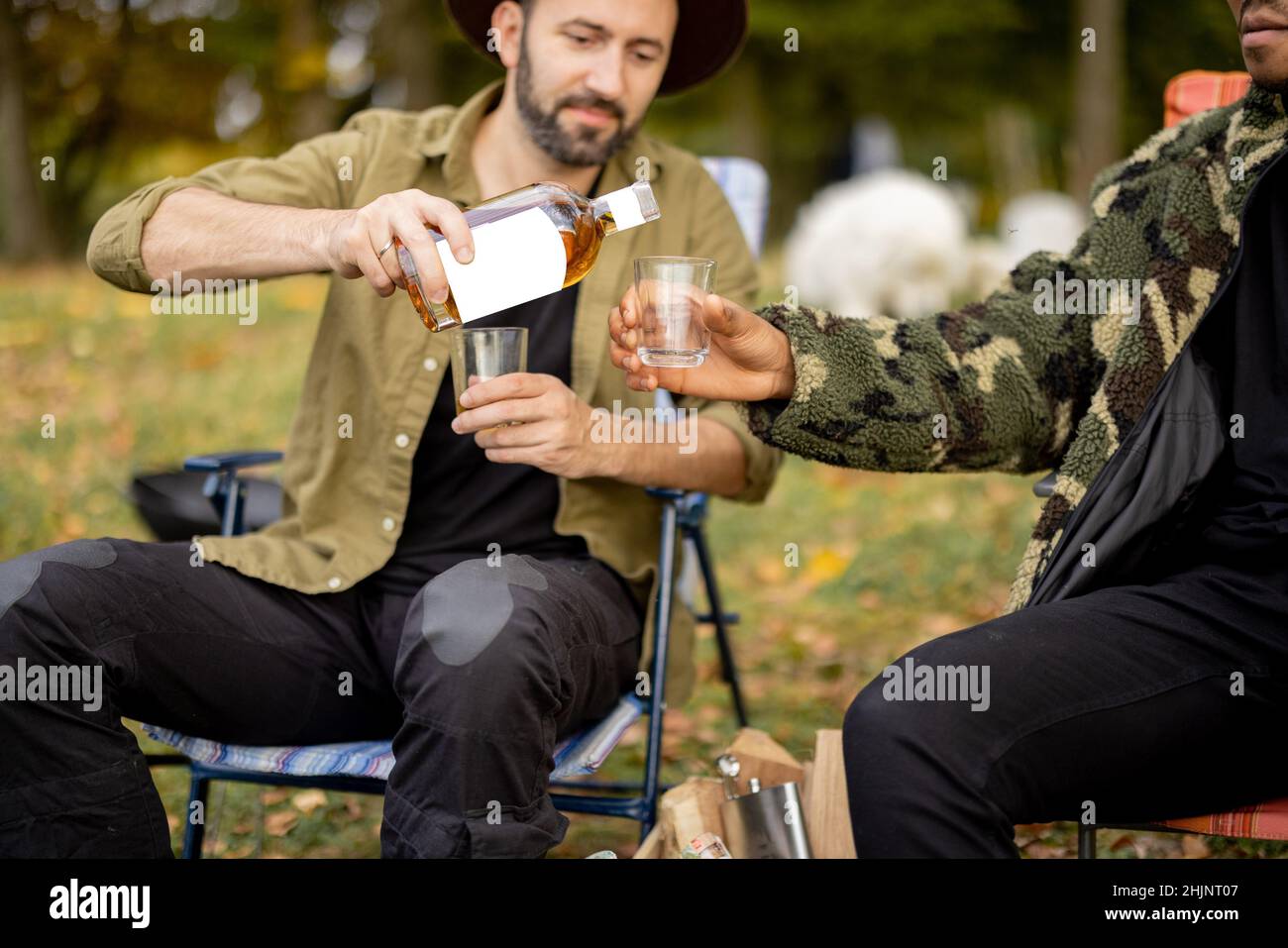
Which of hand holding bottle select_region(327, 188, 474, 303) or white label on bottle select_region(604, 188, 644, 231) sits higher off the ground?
white label on bottle select_region(604, 188, 644, 231)

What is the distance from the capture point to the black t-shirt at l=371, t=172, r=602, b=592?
2.72 m

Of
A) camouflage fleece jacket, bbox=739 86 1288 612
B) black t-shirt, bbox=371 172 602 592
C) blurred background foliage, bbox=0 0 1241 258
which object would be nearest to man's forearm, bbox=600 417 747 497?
black t-shirt, bbox=371 172 602 592

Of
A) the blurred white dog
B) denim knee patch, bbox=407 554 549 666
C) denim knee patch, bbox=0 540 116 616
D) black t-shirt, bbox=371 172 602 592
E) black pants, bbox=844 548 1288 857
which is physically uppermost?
the blurred white dog

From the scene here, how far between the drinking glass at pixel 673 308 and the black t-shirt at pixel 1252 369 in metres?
0.87

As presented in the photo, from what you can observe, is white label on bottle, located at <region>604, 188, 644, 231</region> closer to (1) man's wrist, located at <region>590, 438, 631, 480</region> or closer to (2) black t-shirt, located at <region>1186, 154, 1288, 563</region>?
(1) man's wrist, located at <region>590, 438, 631, 480</region>

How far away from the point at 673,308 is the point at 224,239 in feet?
3.01

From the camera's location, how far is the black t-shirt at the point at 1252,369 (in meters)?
2.21

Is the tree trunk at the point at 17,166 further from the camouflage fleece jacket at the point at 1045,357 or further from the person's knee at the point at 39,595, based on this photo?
the camouflage fleece jacket at the point at 1045,357

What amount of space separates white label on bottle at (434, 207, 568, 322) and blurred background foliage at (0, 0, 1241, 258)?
811 cm

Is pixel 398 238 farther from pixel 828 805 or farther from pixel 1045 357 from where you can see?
pixel 828 805

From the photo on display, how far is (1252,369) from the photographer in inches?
88.7

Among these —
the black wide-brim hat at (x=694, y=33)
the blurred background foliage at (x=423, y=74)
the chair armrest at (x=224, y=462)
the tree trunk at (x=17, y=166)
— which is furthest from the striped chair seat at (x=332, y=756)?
the tree trunk at (x=17, y=166)
